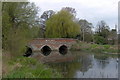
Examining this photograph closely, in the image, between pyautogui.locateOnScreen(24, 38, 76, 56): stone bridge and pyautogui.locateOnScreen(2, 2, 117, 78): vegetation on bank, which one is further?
pyautogui.locateOnScreen(24, 38, 76, 56): stone bridge

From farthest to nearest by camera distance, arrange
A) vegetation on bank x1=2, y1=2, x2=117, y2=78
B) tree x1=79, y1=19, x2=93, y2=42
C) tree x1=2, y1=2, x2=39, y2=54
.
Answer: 1. tree x1=79, y1=19, x2=93, y2=42
2. tree x1=2, y1=2, x2=39, y2=54
3. vegetation on bank x1=2, y1=2, x2=117, y2=78

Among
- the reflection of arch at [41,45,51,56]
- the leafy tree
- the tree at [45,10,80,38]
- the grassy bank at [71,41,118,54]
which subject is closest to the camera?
the grassy bank at [71,41,118,54]

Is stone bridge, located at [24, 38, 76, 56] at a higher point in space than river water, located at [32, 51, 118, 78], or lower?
higher

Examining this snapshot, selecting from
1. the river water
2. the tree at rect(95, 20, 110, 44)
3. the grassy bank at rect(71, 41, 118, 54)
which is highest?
the tree at rect(95, 20, 110, 44)

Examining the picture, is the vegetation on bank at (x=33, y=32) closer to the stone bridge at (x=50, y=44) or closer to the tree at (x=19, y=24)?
the tree at (x=19, y=24)

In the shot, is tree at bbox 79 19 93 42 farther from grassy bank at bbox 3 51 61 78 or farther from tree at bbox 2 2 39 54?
grassy bank at bbox 3 51 61 78

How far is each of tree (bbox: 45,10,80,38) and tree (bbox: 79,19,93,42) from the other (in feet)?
13.7

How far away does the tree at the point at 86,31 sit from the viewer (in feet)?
133

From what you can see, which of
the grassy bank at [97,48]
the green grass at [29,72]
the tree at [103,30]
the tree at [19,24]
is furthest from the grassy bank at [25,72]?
the tree at [103,30]

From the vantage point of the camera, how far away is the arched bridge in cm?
3500

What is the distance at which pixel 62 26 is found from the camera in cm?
3688

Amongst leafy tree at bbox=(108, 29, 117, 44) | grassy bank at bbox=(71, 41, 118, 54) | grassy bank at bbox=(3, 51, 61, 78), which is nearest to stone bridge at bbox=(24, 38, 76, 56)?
grassy bank at bbox=(71, 41, 118, 54)

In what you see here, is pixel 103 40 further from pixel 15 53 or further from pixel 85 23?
pixel 15 53

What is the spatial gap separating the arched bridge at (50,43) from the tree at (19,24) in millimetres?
13022
